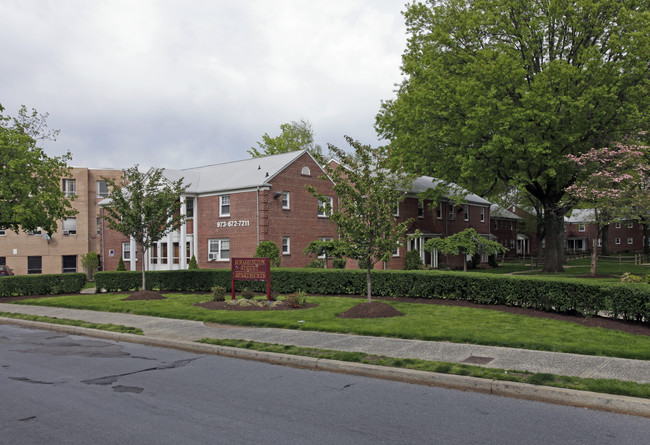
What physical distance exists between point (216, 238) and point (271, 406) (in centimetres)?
2867

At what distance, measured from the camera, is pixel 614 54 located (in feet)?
85.1

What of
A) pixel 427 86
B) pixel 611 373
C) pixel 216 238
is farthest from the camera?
pixel 216 238

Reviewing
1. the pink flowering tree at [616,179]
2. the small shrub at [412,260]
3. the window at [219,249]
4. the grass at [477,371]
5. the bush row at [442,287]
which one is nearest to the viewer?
the grass at [477,371]

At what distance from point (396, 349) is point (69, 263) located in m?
49.8

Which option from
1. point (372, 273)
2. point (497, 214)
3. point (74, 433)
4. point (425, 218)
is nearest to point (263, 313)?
point (372, 273)

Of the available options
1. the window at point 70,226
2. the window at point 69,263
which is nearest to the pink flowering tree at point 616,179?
the window at point 69,263

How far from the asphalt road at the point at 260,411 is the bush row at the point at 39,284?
17.5 metres

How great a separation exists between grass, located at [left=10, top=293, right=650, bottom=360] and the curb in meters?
2.61

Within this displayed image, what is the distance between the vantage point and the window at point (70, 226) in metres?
51.5

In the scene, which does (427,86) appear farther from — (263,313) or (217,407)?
(217,407)

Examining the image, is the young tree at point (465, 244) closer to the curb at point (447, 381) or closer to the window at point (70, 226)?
the curb at point (447, 381)

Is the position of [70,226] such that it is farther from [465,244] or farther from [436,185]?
[465,244]

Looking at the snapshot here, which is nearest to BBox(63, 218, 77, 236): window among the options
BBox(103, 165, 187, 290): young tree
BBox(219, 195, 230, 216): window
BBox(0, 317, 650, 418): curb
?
BBox(219, 195, 230, 216): window

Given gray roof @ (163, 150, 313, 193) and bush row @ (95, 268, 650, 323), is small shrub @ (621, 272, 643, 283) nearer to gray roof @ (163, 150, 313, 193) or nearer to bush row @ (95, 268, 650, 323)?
bush row @ (95, 268, 650, 323)
